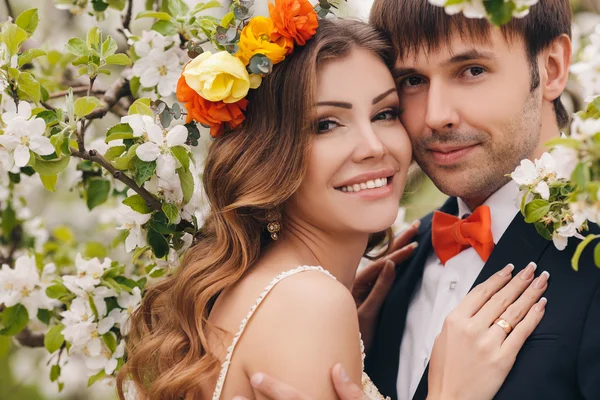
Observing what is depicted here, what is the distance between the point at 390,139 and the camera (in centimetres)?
258

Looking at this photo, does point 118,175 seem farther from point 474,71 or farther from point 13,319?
point 474,71

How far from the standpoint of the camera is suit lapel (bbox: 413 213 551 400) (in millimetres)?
2400

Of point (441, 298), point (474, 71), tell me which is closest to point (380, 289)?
point (441, 298)

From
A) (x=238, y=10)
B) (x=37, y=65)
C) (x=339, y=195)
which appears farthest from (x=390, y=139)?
(x=37, y=65)

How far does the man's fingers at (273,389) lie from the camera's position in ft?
6.96

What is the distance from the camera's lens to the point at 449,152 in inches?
105

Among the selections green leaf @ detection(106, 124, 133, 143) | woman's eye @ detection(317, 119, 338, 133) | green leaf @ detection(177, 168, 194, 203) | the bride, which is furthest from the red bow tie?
green leaf @ detection(106, 124, 133, 143)

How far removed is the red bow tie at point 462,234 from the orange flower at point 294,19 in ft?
2.82

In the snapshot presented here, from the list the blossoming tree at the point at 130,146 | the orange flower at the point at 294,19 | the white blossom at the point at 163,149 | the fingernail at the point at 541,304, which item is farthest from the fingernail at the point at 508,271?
the white blossom at the point at 163,149

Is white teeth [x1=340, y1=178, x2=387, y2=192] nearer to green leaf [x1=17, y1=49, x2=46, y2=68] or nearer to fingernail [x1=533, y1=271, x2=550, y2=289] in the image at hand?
fingernail [x1=533, y1=271, x2=550, y2=289]

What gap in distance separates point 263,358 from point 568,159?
1120mm

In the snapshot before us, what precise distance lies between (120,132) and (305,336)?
0.87 metres

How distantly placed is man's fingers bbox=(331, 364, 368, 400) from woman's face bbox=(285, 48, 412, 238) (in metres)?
0.54

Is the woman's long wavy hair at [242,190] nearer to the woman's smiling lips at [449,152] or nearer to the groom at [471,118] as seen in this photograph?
the groom at [471,118]
